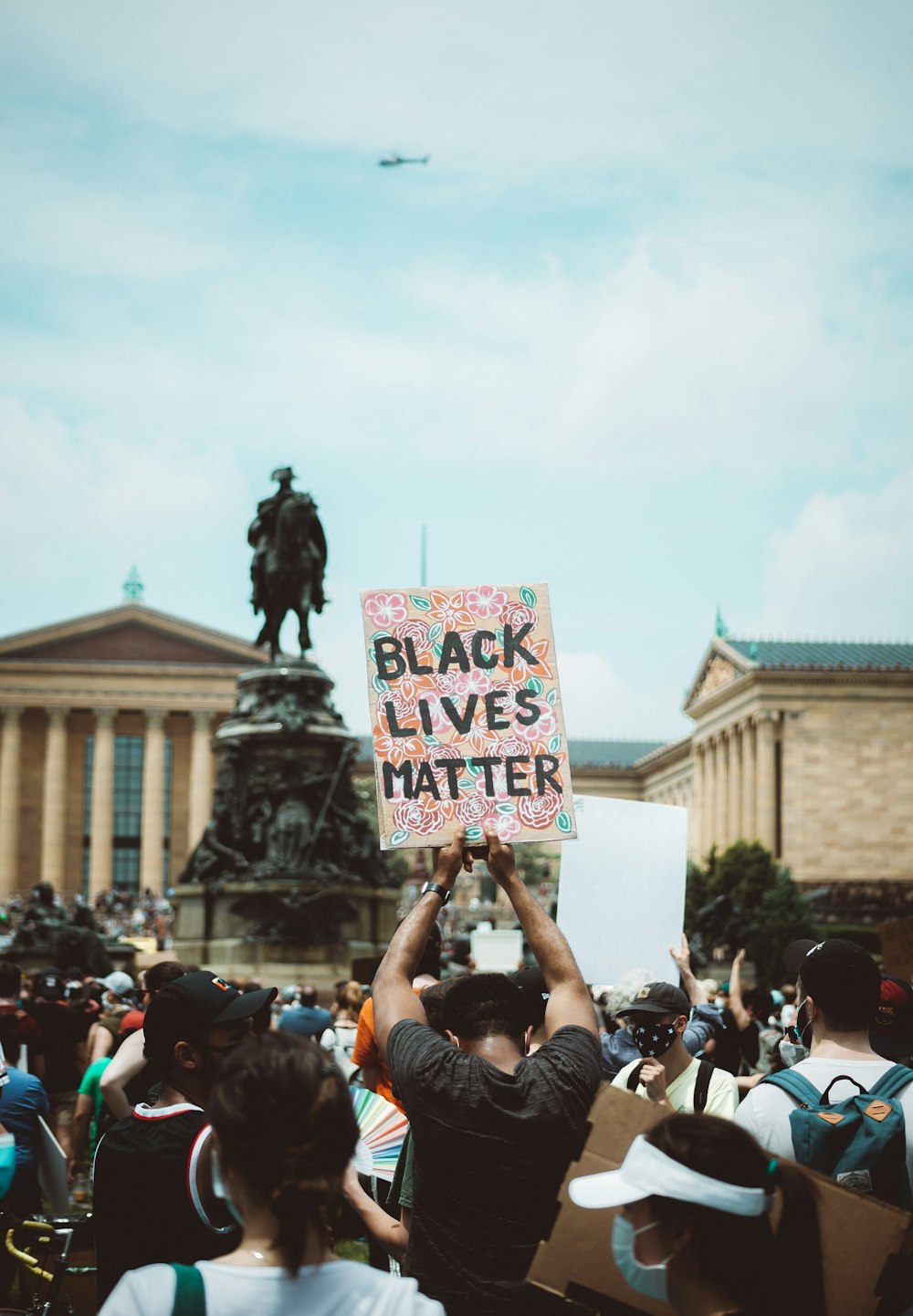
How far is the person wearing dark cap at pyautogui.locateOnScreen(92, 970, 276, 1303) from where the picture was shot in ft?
14.2

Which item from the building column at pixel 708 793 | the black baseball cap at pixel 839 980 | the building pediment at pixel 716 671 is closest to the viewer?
the black baseball cap at pixel 839 980

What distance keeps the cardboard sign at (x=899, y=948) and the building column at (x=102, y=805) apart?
8962cm

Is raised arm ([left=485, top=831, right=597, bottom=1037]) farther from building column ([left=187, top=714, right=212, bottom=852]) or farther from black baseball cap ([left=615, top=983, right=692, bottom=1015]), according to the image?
building column ([left=187, top=714, right=212, bottom=852])

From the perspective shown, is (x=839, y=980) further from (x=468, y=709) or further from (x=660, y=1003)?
(x=468, y=709)

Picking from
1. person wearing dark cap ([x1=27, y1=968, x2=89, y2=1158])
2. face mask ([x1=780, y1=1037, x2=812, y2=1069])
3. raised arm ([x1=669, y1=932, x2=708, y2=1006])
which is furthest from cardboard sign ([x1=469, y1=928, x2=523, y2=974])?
face mask ([x1=780, y1=1037, x2=812, y2=1069])

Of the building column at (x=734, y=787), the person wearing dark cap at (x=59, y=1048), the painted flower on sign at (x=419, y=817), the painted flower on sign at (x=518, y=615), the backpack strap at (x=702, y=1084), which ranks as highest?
the building column at (x=734, y=787)

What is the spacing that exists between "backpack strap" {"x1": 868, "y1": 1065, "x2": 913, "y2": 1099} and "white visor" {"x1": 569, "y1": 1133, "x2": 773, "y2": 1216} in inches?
68.5

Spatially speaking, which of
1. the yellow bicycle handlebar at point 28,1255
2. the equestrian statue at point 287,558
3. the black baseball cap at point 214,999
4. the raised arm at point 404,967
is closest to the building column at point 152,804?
the equestrian statue at point 287,558

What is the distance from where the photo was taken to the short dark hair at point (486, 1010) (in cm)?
438

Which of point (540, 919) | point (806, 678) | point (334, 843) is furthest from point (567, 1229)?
point (806, 678)

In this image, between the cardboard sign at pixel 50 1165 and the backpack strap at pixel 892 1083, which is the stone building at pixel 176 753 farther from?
the backpack strap at pixel 892 1083

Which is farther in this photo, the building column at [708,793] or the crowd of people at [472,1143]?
the building column at [708,793]

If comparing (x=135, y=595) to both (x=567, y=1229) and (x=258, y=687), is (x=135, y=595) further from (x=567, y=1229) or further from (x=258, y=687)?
(x=567, y=1229)

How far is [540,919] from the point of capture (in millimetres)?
4707
